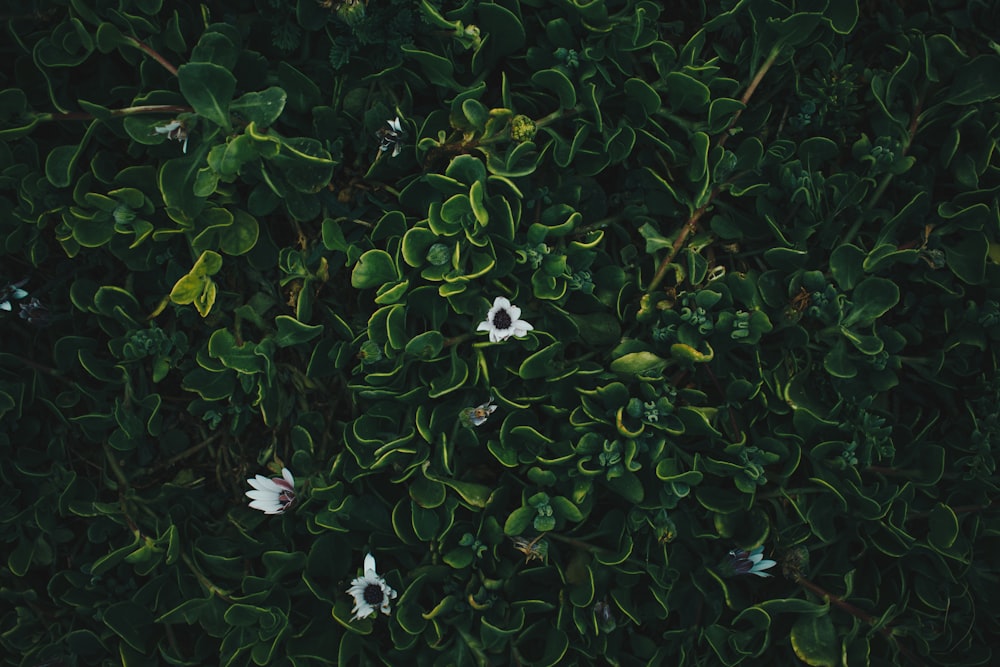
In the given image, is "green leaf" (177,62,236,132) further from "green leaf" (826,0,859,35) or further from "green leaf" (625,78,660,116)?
"green leaf" (826,0,859,35)

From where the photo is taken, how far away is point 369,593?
8.39 feet

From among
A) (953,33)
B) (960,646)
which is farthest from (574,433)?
(953,33)

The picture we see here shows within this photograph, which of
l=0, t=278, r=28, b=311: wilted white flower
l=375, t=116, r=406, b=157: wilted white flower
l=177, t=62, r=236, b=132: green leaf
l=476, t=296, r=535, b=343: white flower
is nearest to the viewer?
l=177, t=62, r=236, b=132: green leaf

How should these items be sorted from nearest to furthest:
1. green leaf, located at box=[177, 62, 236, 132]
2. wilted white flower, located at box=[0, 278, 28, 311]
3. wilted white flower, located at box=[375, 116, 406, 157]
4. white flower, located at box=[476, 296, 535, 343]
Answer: green leaf, located at box=[177, 62, 236, 132]
white flower, located at box=[476, 296, 535, 343]
wilted white flower, located at box=[375, 116, 406, 157]
wilted white flower, located at box=[0, 278, 28, 311]

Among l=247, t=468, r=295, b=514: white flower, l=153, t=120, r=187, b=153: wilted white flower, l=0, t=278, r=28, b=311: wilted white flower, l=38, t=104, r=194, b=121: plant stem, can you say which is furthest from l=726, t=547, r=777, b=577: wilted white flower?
l=0, t=278, r=28, b=311: wilted white flower

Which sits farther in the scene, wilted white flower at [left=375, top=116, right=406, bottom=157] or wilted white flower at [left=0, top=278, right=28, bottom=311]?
wilted white flower at [left=0, top=278, right=28, bottom=311]

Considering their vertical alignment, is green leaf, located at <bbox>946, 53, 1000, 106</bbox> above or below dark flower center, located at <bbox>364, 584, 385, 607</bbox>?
above

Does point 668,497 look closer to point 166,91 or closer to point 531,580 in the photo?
point 531,580

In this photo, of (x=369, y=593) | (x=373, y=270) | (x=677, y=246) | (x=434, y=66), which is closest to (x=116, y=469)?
(x=369, y=593)

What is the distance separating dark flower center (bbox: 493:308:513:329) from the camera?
8.14 feet

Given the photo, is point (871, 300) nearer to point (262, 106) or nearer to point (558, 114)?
point (558, 114)

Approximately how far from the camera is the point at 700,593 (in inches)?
106

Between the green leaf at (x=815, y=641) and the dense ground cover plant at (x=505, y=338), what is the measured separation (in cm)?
1

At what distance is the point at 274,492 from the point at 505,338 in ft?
3.03
